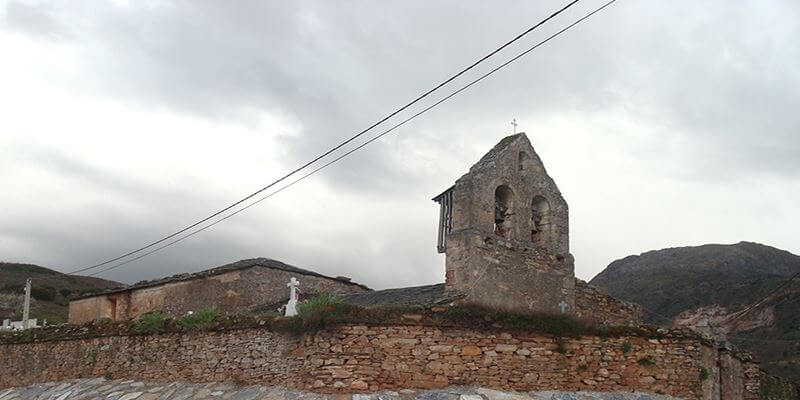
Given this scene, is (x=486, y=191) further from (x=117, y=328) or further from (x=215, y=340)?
(x=117, y=328)

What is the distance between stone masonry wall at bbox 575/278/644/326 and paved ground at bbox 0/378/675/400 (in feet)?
15.0

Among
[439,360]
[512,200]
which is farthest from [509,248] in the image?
[439,360]

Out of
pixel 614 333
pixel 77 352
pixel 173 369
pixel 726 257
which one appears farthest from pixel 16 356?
pixel 726 257

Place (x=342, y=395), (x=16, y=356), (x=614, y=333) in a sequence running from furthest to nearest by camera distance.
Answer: (x=16, y=356), (x=614, y=333), (x=342, y=395)

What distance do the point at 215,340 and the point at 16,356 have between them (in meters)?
9.89

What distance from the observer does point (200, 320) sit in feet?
53.7

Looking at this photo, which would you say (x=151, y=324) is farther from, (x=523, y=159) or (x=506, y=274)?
(x=523, y=159)

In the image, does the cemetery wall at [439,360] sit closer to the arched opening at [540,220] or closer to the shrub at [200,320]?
the shrub at [200,320]

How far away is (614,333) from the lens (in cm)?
1477

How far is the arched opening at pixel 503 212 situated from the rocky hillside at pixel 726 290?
57.1 ft

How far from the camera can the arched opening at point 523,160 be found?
1806 cm

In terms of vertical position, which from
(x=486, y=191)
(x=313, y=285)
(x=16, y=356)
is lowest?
(x=16, y=356)

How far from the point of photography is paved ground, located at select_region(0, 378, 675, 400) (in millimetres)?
13406

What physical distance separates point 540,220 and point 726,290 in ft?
139
